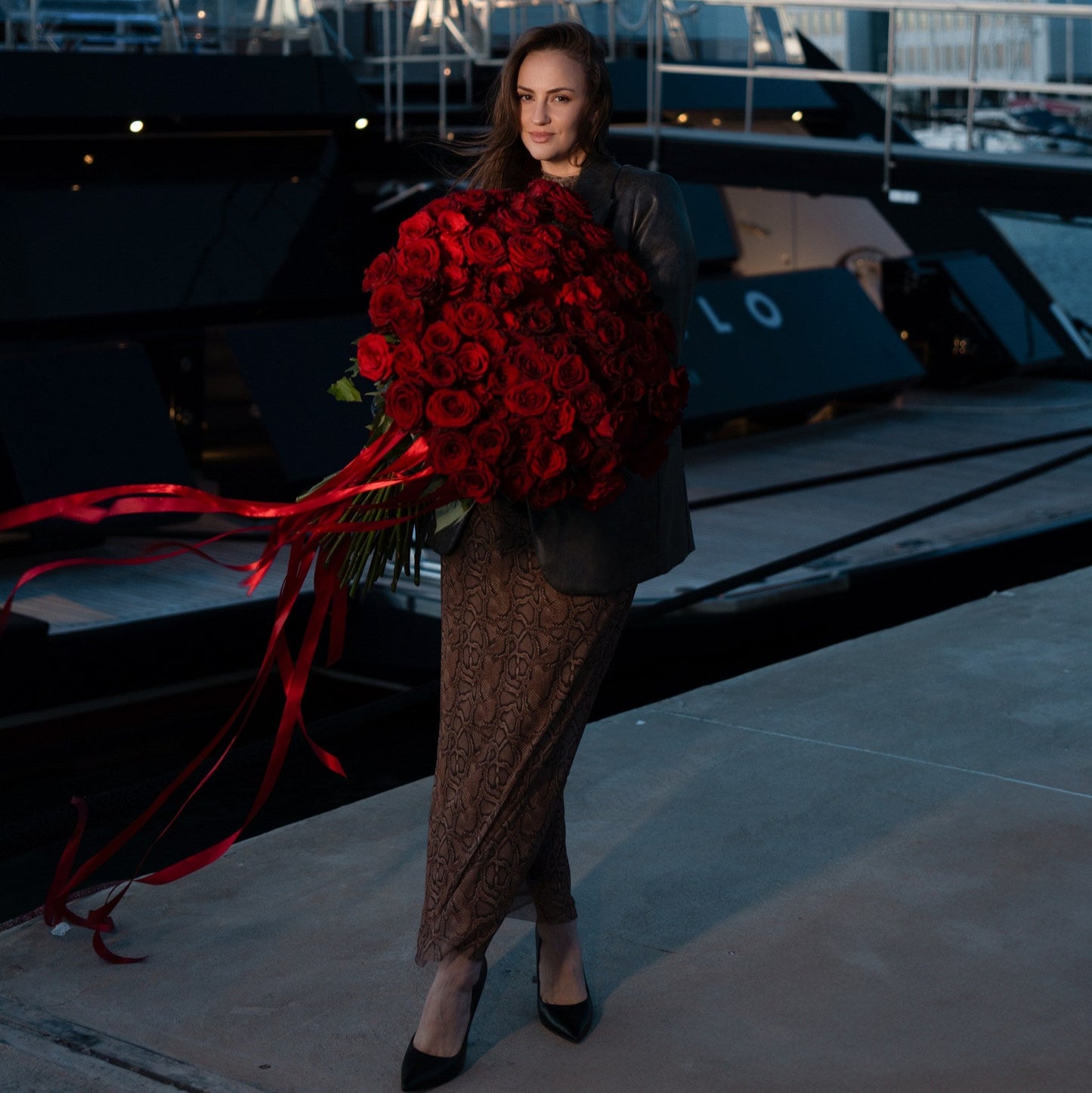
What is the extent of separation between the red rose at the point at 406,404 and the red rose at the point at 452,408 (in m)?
0.02

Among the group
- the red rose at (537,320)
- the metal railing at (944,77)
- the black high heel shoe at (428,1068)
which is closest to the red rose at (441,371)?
the red rose at (537,320)

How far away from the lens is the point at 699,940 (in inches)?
110

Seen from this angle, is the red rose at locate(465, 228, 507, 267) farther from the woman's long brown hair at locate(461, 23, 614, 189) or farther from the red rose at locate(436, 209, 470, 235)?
the woman's long brown hair at locate(461, 23, 614, 189)

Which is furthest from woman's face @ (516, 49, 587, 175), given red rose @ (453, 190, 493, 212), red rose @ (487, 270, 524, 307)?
Answer: red rose @ (487, 270, 524, 307)

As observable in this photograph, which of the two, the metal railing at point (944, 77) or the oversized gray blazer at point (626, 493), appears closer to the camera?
the oversized gray blazer at point (626, 493)

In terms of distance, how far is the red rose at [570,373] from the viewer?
7.00ft

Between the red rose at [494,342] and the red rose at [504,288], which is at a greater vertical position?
the red rose at [504,288]

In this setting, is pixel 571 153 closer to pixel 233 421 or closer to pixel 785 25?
pixel 233 421

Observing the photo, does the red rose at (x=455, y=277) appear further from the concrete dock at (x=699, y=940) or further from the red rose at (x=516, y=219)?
the concrete dock at (x=699, y=940)

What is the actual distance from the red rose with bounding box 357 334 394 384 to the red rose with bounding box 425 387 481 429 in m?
0.10

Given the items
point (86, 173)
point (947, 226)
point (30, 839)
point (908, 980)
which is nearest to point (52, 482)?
point (86, 173)

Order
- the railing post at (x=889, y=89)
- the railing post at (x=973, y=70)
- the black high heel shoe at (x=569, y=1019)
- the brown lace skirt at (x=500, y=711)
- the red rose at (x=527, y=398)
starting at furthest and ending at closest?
1. the railing post at (x=889, y=89)
2. the railing post at (x=973, y=70)
3. the black high heel shoe at (x=569, y=1019)
4. the brown lace skirt at (x=500, y=711)
5. the red rose at (x=527, y=398)

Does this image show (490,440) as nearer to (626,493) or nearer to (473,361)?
(473,361)

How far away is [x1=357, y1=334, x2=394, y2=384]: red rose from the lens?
221 cm
